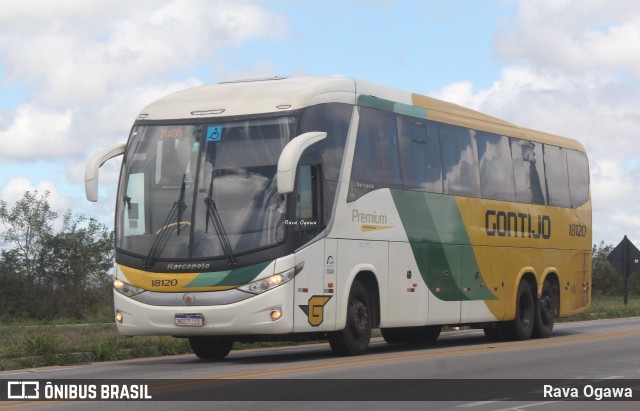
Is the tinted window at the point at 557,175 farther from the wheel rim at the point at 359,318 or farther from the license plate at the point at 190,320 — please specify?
the license plate at the point at 190,320

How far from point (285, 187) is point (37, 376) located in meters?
3.95

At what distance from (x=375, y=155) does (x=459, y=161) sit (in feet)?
11.1

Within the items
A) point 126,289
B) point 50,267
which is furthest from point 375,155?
point 50,267

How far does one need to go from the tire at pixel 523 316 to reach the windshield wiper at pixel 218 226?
8.91 m

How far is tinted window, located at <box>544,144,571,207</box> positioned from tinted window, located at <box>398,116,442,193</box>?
5275 millimetres

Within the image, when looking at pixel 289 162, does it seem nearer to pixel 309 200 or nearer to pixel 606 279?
pixel 309 200

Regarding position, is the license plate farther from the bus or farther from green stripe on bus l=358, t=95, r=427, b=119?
green stripe on bus l=358, t=95, r=427, b=119

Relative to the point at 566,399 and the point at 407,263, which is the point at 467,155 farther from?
the point at 566,399

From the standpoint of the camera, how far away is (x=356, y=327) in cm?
1825

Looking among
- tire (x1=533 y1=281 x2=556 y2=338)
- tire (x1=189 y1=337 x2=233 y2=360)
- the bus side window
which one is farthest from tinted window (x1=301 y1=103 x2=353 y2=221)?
tire (x1=533 y1=281 x2=556 y2=338)

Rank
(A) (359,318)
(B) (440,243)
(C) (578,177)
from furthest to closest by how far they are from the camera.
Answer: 1. (C) (578,177)
2. (B) (440,243)
3. (A) (359,318)

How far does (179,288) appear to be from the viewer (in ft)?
54.7

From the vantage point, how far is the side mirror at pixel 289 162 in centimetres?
1598

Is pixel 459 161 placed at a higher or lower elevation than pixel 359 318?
higher
